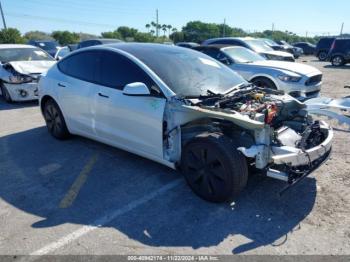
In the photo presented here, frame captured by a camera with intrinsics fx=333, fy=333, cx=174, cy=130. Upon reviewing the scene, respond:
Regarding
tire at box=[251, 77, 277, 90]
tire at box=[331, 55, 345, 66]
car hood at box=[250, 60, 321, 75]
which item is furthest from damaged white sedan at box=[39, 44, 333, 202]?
tire at box=[331, 55, 345, 66]

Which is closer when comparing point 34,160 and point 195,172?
point 195,172

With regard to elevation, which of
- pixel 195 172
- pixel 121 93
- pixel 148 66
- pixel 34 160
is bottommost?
pixel 34 160

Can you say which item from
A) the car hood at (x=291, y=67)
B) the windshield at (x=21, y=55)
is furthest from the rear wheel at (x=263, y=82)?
the windshield at (x=21, y=55)

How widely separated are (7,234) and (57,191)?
92 cm

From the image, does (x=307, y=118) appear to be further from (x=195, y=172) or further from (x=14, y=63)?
(x=14, y=63)

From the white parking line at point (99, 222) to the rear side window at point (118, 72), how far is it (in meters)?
1.32

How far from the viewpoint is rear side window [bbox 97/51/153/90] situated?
14.4 feet

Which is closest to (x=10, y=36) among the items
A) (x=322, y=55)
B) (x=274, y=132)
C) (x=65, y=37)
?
(x=65, y=37)

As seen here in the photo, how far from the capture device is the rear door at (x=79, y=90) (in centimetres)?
504

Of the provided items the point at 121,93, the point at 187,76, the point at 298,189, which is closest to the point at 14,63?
the point at 121,93

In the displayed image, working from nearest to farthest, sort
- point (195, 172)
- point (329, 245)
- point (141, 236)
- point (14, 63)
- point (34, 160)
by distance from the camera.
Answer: point (329, 245) < point (141, 236) < point (195, 172) < point (34, 160) < point (14, 63)

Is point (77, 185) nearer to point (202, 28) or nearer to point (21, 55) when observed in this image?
point (21, 55)

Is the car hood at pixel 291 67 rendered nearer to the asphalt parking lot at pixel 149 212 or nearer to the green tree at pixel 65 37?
the asphalt parking lot at pixel 149 212

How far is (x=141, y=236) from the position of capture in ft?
10.7
